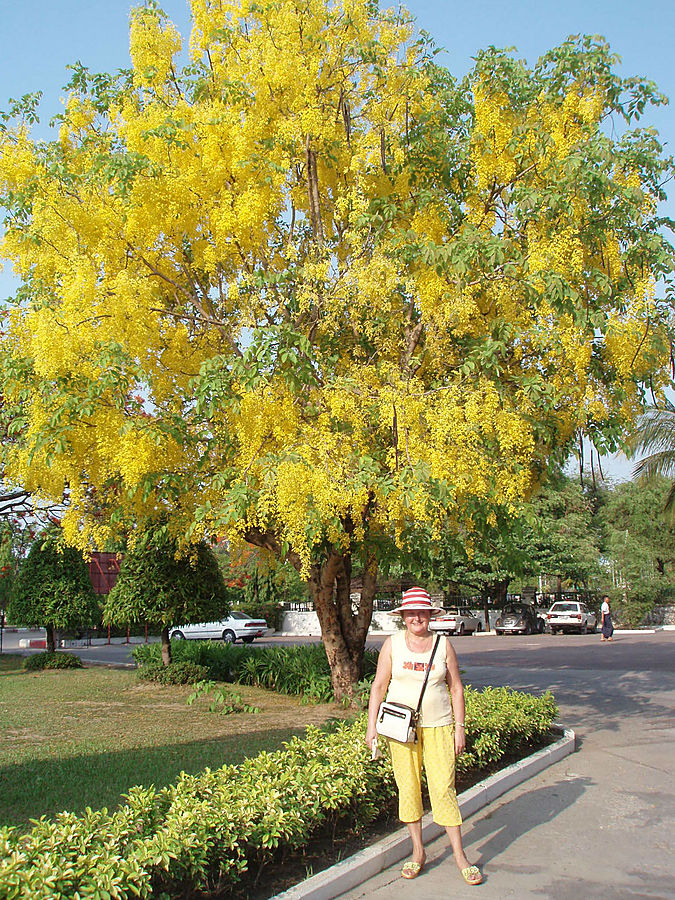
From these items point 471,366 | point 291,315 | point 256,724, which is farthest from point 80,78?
point 256,724

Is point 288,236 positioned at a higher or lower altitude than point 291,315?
higher

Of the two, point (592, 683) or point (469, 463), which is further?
point (592, 683)

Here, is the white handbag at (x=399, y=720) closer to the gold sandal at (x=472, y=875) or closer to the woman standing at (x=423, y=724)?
the woman standing at (x=423, y=724)

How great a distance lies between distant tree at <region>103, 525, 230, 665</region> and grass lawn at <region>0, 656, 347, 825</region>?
1.47 m

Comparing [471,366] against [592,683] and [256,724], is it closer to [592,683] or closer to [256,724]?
[256,724]

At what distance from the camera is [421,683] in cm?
506

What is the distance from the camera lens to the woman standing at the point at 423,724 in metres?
4.93

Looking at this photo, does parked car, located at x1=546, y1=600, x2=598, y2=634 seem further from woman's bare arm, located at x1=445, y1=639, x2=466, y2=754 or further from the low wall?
woman's bare arm, located at x1=445, y1=639, x2=466, y2=754

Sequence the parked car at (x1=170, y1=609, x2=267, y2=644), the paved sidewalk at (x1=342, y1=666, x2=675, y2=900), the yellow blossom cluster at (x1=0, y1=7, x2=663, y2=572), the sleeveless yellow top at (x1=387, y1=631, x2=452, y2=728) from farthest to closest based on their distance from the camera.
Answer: the parked car at (x1=170, y1=609, x2=267, y2=644) < the yellow blossom cluster at (x1=0, y1=7, x2=663, y2=572) < the sleeveless yellow top at (x1=387, y1=631, x2=452, y2=728) < the paved sidewalk at (x1=342, y1=666, x2=675, y2=900)

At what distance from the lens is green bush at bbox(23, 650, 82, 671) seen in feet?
69.2

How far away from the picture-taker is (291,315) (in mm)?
9203

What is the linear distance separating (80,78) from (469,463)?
7.05m

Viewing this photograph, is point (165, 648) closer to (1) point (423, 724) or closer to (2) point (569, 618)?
(1) point (423, 724)

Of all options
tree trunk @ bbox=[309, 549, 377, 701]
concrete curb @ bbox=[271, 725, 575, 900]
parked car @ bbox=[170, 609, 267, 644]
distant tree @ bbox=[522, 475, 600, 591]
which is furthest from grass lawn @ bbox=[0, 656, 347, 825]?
distant tree @ bbox=[522, 475, 600, 591]
